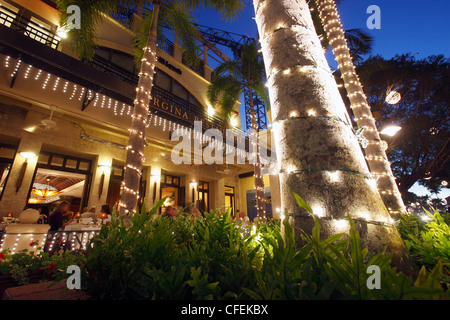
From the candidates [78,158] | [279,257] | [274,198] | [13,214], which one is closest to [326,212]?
[279,257]

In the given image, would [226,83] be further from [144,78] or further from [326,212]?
[326,212]

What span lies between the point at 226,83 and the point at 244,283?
11.7 m

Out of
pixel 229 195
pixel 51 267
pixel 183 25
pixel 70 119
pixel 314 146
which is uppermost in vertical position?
pixel 183 25

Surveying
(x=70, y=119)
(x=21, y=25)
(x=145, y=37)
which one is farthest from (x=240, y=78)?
(x=21, y=25)

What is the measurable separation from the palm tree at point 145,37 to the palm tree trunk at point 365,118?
127 inches

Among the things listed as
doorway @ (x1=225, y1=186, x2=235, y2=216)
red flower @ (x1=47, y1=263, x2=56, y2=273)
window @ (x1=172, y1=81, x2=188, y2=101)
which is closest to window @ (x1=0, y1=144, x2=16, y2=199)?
red flower @ (x1=47, y1=263, x2=56, y2=273)

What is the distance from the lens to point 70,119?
30.5 feet

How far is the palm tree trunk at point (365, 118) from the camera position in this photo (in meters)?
3.38

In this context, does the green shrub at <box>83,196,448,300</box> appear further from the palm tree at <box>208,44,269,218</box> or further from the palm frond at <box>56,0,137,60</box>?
the palm tree at <box>208,44,269,218</box>

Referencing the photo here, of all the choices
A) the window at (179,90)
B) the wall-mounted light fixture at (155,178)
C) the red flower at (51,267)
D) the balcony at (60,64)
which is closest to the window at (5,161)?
the balcony at (60,64)

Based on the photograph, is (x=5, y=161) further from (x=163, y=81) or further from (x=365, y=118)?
(x=365, y=118)

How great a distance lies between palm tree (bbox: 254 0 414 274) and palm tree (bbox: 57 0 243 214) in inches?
146

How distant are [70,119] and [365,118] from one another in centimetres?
1163

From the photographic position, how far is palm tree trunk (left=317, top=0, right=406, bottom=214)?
3.38 m
